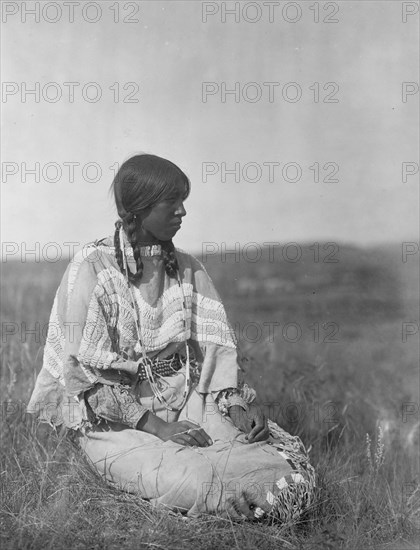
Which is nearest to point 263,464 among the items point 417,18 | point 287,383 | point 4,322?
point 287,383

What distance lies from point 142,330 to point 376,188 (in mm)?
2871

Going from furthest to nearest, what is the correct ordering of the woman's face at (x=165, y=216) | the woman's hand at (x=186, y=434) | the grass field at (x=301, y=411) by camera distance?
the woman's face at (x=165, y=216)
the woman's hand at (x=186, y=434)
the grass field at (x=301, y=411)

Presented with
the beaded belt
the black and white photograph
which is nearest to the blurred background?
the black and white photograph

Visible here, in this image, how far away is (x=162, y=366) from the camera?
383 cm

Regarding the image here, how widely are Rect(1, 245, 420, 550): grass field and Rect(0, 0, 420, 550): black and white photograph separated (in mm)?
18

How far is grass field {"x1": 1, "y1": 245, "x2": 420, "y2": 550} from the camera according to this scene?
3309 mm

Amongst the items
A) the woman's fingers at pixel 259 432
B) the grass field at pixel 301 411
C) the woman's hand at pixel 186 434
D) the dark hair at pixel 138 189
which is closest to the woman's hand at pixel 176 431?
the woman's hand at pixel 186 434

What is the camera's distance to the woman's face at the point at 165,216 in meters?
3.71

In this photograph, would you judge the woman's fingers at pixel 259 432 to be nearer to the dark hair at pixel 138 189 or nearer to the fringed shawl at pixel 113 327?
the fringed shawl at pixel 113 327

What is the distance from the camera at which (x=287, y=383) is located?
16.8 feet

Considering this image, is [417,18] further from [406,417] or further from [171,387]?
[171,387]

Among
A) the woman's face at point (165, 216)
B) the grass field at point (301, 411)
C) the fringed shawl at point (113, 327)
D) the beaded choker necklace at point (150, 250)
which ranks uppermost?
the woman's face at point (165, 216)

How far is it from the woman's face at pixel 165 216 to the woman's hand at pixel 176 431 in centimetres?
84

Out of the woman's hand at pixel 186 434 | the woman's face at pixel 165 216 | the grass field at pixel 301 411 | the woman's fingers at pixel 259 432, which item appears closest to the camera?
the grass field at pixel 301 411
